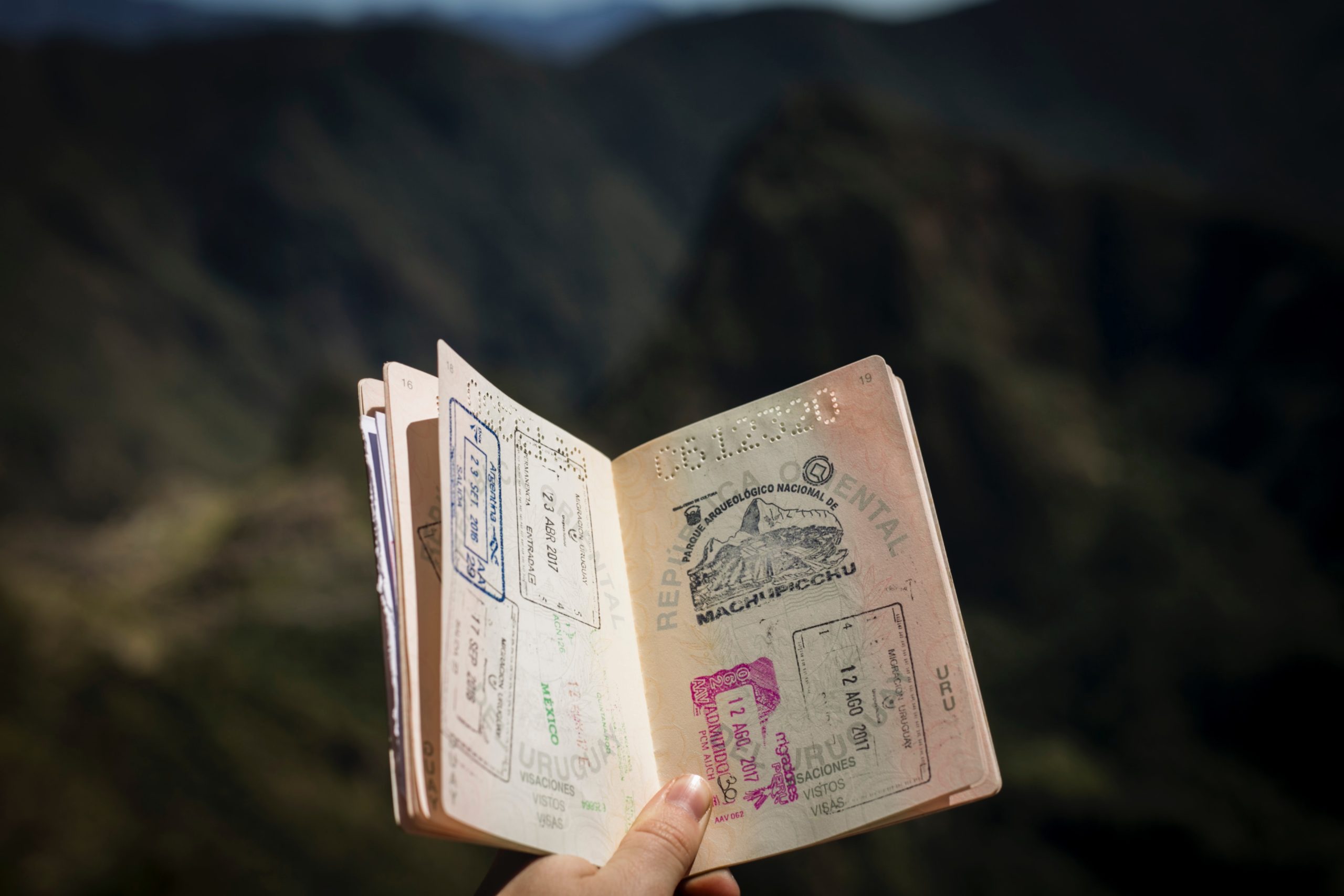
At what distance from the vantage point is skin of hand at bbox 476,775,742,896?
2.14 ft

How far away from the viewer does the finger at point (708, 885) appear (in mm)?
775

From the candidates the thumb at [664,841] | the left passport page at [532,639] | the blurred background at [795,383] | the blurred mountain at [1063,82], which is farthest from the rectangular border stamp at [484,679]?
the blurred mountain at [1063,82]

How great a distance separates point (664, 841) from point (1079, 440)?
3029 millimetres

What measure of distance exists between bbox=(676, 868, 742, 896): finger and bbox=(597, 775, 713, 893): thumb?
0.15 feet

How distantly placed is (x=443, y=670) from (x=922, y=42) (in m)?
8.29

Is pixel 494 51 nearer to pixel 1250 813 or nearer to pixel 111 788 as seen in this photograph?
pixel 111 788

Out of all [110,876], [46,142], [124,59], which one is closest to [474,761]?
[110,876]

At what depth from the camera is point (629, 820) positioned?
0.74 meters

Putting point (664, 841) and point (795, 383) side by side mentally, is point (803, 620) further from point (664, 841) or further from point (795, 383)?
point (795, 383)

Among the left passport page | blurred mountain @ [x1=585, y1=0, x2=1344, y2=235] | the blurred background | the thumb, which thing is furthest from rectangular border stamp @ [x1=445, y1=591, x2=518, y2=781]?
blurred mountain @ [x1=585, y1=0, x2=1344, y2=235]

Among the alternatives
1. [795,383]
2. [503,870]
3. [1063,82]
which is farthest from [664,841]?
[1063,82]

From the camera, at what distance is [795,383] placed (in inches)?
141

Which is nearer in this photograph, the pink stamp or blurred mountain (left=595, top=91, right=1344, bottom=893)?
the pink stamp

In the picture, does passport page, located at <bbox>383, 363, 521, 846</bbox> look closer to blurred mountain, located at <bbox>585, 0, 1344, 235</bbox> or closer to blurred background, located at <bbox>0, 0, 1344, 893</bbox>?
→ blurred background, located at <bbox>0, 0, 1344, 893</bbox>
